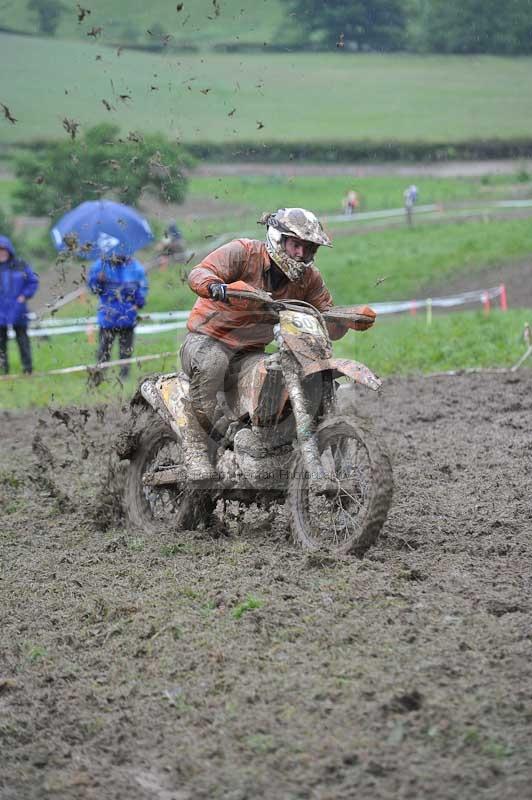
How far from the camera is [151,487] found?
8.86 meters

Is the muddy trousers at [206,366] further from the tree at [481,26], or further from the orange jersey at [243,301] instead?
the tree at [481,26]

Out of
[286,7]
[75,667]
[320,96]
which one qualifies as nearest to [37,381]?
[286,7]

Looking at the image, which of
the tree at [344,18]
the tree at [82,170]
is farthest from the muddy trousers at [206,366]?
the tree at [344,18]

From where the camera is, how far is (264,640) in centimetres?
573

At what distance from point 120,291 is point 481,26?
15.2 meters

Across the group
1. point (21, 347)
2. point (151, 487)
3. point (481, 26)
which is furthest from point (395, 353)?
point (481, 26)

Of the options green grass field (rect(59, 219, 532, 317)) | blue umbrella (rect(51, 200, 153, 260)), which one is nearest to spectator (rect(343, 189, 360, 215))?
green grass field (rect(59, 219, 532, 317))

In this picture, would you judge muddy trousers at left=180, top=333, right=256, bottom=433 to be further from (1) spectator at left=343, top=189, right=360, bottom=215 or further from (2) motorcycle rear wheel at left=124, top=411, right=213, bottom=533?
(1) spectator at left=343, top=189, right=360, bottom=215

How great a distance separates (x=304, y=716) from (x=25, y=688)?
151cm

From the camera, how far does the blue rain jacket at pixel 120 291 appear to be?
47.8 ft

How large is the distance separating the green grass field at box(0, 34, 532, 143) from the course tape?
3.15 meters

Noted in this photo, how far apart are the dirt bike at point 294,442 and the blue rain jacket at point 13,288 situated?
9173 millimetres

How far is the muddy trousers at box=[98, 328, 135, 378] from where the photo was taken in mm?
13523

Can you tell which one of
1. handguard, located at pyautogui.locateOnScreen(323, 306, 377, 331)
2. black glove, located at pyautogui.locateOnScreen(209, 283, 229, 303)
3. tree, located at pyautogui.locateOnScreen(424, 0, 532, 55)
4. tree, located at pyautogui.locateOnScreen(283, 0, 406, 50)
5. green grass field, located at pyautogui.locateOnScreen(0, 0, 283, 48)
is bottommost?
handguard, located at pyautogui.locateOnScreen(323, 306, 377, 331)
